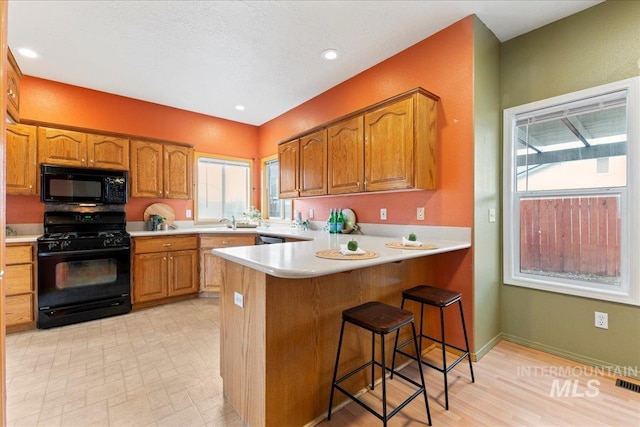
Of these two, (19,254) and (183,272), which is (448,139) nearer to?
(183,272)

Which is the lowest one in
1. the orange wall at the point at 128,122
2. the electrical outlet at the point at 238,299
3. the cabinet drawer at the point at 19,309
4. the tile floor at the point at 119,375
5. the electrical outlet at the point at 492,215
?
the tile floor at the point at 119,375

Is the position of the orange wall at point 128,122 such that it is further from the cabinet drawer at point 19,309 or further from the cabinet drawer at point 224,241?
the cabinet drawer at point 19,309

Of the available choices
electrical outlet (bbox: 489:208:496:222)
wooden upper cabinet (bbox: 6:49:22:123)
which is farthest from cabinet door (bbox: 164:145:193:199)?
electrical outlet (bbox: 489:208:496:222)

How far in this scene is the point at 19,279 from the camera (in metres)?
2.80

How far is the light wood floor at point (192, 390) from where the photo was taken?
5.38 ft

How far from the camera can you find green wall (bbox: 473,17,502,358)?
91.3 inches

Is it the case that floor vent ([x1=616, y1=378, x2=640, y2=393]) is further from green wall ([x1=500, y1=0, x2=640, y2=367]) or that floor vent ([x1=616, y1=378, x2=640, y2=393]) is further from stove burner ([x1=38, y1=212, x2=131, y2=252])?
stove burner ([x1=38, y1=212, x2=131, y2=252])

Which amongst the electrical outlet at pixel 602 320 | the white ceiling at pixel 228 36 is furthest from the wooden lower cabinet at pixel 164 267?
the electrical outlet at pixel 602 320

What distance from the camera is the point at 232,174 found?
16.5ft

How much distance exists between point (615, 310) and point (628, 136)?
51.1 inches

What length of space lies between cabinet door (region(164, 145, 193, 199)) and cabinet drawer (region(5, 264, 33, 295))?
63.2 inches

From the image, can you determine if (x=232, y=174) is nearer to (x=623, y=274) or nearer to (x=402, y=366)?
(x=402, y=366)

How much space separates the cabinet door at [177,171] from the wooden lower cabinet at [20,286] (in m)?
1.54

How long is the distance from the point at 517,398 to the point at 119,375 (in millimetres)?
2810
